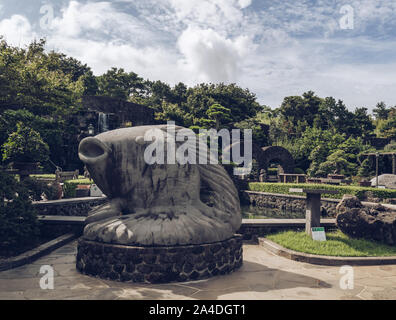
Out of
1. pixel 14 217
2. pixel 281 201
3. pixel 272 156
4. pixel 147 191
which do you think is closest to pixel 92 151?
pixel 147 191

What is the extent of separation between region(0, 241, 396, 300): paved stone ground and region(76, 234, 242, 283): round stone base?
0.41 ft

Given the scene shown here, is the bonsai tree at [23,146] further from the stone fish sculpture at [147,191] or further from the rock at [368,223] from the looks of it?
the rock at [368,223]

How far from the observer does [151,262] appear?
4891 mm

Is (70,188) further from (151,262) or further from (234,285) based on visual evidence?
(234,285)

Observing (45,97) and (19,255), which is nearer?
(19,255)

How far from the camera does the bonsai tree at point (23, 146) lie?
7.96 metres

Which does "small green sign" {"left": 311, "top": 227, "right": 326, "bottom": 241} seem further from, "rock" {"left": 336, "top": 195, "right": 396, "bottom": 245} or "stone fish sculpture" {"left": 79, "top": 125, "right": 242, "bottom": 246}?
"stone fish sculpture" {"left": 79, "top": 125, "right": 242, "bottom": 246}

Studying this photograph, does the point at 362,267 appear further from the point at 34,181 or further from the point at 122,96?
the point at 122,96

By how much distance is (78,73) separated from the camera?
39344 mm

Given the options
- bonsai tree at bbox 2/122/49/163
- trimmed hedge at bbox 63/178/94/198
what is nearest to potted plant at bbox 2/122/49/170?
bonsai tree at bbox 2/122/49/163

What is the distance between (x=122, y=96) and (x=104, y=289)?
37729mm

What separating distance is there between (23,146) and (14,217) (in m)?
2.36

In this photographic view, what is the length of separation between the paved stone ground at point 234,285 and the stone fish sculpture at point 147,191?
721 mm
